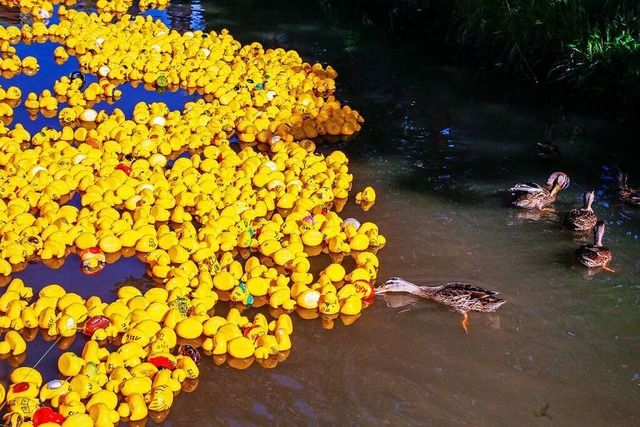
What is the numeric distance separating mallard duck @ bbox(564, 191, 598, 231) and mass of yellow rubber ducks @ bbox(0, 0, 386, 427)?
1.69 metres

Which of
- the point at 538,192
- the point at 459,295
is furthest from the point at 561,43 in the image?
the point at 459,295

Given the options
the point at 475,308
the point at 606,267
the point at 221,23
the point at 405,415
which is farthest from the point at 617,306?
the point at 221,23

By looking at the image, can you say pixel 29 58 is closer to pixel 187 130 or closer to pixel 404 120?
pixel 187 130

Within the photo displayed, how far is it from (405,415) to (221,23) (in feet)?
31.4

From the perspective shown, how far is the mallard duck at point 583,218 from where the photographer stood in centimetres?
647

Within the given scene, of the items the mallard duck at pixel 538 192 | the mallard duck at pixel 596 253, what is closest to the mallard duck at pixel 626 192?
the mallard duck at pixel 538 192

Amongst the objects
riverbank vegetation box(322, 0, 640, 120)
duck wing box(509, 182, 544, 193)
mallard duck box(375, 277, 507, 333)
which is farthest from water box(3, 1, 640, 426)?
riverbank vegetation box(322, 0, 640, 120)

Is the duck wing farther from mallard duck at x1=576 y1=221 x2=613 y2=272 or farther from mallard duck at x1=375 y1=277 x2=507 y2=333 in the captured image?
mallard duck at x1=375 y1=277 x2=507 y2=333

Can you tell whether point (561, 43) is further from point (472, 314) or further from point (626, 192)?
point (472, 314)

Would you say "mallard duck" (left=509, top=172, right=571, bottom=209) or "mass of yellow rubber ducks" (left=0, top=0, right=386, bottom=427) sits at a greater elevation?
"mallard duck" (left=509, top=172, right=571, bottom=209)

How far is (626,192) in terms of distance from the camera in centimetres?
709

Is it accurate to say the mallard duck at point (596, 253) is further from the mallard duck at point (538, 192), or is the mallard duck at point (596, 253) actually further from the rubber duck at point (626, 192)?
the rubber duck at point (626, 192)

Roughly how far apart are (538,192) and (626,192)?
2.92 ft

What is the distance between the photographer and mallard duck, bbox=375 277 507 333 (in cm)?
540
